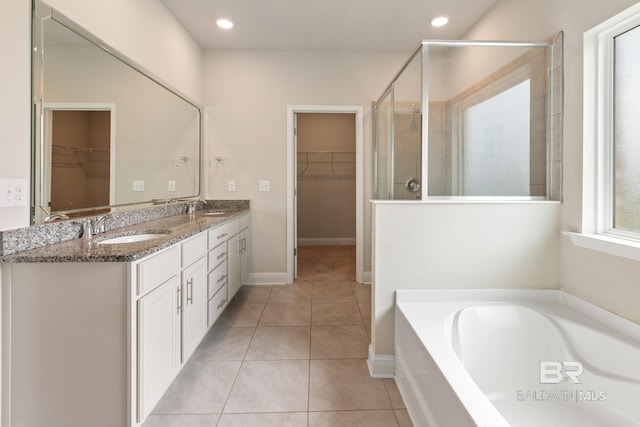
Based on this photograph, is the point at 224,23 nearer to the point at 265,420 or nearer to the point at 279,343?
the point at 279,343

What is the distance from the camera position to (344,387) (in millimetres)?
1848

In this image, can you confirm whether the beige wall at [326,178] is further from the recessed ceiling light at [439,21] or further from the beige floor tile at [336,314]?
the beige floor tile at [336,314]

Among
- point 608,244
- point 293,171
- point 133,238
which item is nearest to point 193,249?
point 133,238

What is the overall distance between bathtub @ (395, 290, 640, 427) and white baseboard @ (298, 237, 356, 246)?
→ 4.37 meters

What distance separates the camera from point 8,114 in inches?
54.7

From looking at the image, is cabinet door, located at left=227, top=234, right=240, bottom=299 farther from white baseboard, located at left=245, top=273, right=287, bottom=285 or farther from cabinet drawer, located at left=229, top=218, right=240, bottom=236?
white baseboard, located at left=245, top=273, right=287, bottom=285

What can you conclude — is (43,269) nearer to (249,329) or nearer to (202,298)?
(202,298)

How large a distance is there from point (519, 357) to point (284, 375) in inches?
50.2

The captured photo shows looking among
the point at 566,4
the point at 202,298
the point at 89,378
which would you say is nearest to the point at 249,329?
the point at 202,298

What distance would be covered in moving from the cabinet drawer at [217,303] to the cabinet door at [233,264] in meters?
0.15

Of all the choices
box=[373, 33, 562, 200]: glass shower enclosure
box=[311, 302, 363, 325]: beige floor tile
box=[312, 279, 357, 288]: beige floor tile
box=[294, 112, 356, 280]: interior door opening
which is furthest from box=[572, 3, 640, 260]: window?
box=[294, 112, 356, 280]: interior door opening

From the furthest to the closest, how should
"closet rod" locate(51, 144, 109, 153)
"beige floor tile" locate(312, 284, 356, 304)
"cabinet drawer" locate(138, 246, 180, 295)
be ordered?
"beige floor tile" locate(312, 284, 356, 304) → "closet rod" locate(51, 144, 109, 153) → "cabinet drawer" locate(138, 246, 180, 295)

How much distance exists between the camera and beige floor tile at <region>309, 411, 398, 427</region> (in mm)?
1568

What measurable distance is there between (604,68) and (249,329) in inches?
109
